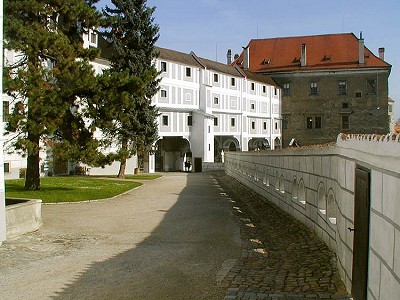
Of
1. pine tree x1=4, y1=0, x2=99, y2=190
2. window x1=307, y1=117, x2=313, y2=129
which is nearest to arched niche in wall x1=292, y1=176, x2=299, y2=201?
pine tree x1=4, y1=0, x2=99, y2=190

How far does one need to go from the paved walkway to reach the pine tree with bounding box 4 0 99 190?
4023 millimetres

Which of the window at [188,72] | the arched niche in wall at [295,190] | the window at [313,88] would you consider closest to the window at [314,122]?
the window at [313,88]

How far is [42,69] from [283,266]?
13719mm

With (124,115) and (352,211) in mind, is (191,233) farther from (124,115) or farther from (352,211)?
(124,115)

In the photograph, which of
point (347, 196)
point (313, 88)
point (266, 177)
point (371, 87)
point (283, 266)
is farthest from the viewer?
point (313, 88)

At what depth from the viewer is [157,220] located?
15234mm

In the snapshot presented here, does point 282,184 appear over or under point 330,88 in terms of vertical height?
under

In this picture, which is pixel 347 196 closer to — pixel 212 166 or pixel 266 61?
pixel 212 166

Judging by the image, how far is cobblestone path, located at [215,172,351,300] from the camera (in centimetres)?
717

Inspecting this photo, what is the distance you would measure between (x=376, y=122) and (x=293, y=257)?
238ft

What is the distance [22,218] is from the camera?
1233 cm

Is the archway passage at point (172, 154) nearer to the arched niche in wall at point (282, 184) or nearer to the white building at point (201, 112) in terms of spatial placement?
the white building at point (201, 112)

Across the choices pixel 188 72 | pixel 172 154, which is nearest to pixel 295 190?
pixel 188 72

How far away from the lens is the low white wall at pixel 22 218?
11.8 meters
